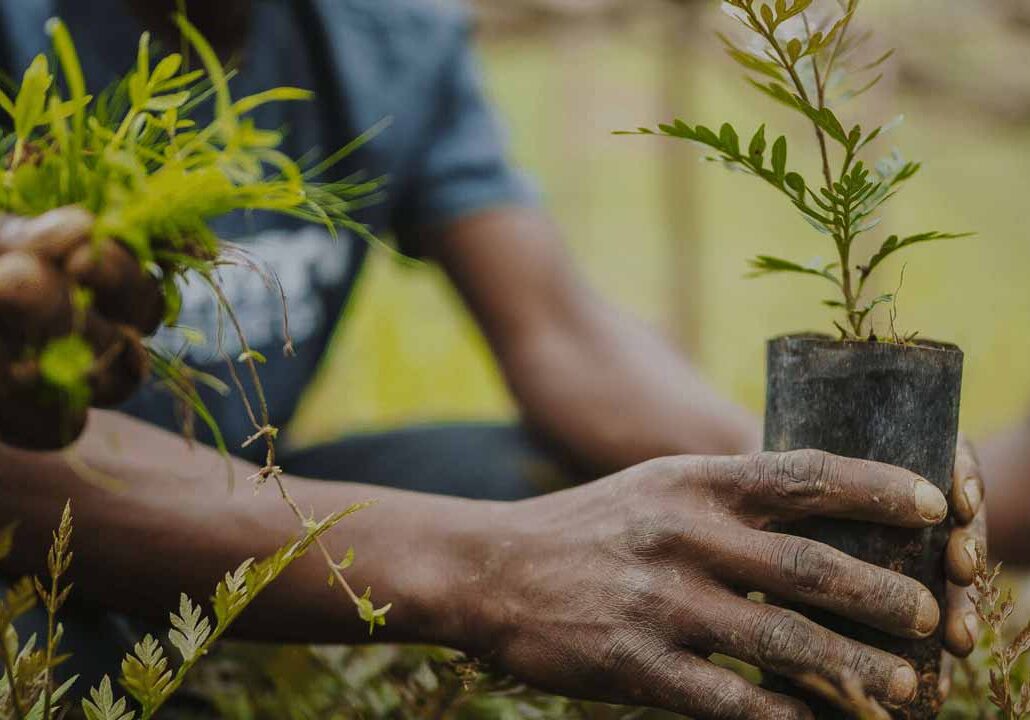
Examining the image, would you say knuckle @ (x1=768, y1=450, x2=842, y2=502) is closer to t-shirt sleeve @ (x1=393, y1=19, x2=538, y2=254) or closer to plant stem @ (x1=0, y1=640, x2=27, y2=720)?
plant stem @ (x1=0, y1=640, x2=27, y2=720)

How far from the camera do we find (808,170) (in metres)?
8.66

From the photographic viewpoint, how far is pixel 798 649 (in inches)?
33.5

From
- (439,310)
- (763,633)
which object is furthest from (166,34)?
(439,310)

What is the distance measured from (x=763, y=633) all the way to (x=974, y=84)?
176 inches

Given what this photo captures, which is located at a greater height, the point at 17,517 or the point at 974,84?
the point at 974,84

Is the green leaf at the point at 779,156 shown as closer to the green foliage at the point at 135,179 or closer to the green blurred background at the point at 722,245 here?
the green foliage at the point at 135,179

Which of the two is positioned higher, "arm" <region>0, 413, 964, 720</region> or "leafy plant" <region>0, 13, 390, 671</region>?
"leafy plant" <region>0, 13, 390, 671</region>

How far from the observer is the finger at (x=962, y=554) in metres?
0.92

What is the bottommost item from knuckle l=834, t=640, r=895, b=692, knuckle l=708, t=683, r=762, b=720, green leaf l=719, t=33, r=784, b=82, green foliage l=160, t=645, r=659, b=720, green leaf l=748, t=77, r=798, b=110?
green foliage l=160, t=645, r=659, b=720

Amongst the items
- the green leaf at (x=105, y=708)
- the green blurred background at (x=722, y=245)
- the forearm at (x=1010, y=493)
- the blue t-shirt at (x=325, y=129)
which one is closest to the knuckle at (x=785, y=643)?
the green leaf at (x=105, y=708)

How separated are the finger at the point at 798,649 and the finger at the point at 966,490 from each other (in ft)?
0.58

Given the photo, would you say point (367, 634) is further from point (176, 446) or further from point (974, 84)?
point (974, 84)

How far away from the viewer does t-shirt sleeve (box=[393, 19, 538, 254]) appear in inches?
85.2

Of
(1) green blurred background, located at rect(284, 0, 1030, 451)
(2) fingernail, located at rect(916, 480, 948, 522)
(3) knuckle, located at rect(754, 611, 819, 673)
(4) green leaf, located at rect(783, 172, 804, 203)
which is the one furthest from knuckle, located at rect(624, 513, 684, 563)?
(1) green blurred background, located at rect(284, 0, 1030, 451)
